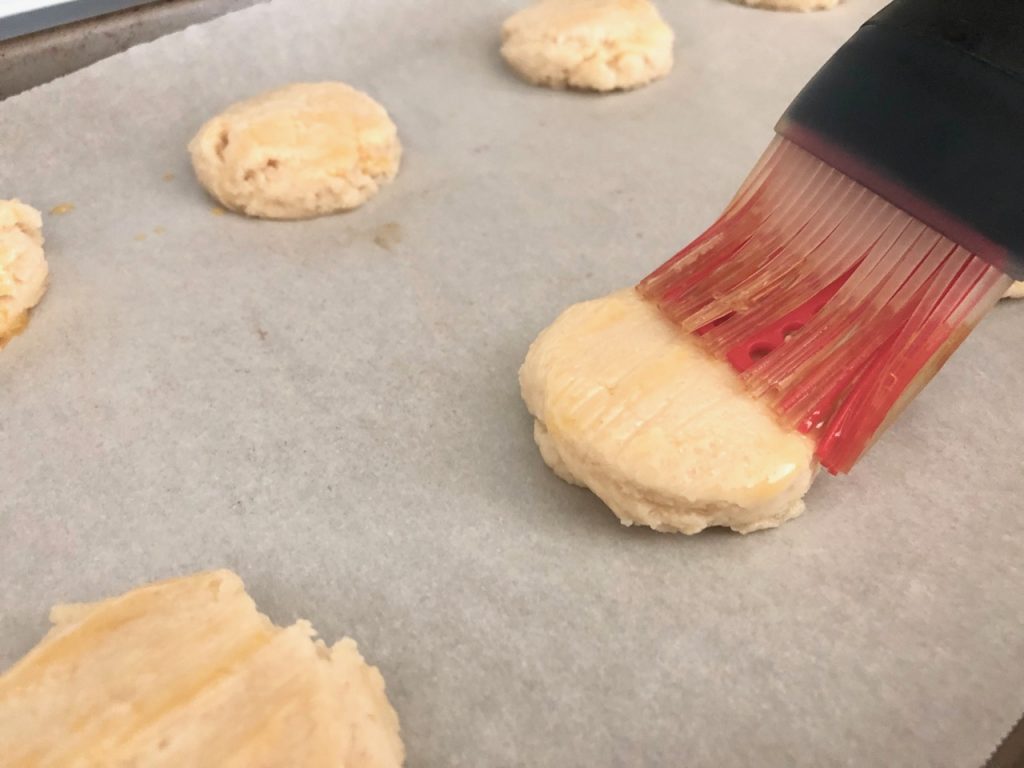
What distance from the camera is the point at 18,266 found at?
1.53 m

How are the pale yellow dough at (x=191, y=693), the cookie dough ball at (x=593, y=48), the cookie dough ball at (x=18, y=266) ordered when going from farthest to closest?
the cookie dough ball at (x=593, y=48), the cookie dough ball at (x=18, y=266), the pale yellow dough at (x=191, y=693)

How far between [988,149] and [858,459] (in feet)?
1.42

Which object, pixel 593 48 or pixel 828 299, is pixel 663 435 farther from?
pixel 593 48

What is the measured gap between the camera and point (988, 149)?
1055 millimetres

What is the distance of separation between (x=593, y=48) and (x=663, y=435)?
4.03 ft

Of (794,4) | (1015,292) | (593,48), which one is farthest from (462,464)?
(794,4)

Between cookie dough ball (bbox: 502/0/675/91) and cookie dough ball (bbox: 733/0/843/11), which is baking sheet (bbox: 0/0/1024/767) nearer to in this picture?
cookie dough ball (bbox: 502/0/675/91)

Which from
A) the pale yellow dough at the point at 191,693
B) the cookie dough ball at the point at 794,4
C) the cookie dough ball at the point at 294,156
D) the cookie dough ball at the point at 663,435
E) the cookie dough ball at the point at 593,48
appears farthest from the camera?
the cookie dough ball at the point at 794,4

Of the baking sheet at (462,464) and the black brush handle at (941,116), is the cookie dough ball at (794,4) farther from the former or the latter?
the black brush handle at (941,116)

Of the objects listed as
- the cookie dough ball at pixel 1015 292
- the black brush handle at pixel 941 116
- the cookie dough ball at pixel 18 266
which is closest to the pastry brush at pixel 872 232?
the black brush handle at pixel 941 116

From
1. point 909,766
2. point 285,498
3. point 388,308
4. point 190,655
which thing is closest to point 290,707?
point 190,655

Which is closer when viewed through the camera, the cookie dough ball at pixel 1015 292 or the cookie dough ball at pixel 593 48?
the cookie dough ball at pixel 1015 292

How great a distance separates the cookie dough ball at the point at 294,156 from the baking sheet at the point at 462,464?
5 cm

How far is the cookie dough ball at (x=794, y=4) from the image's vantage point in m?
2.33
